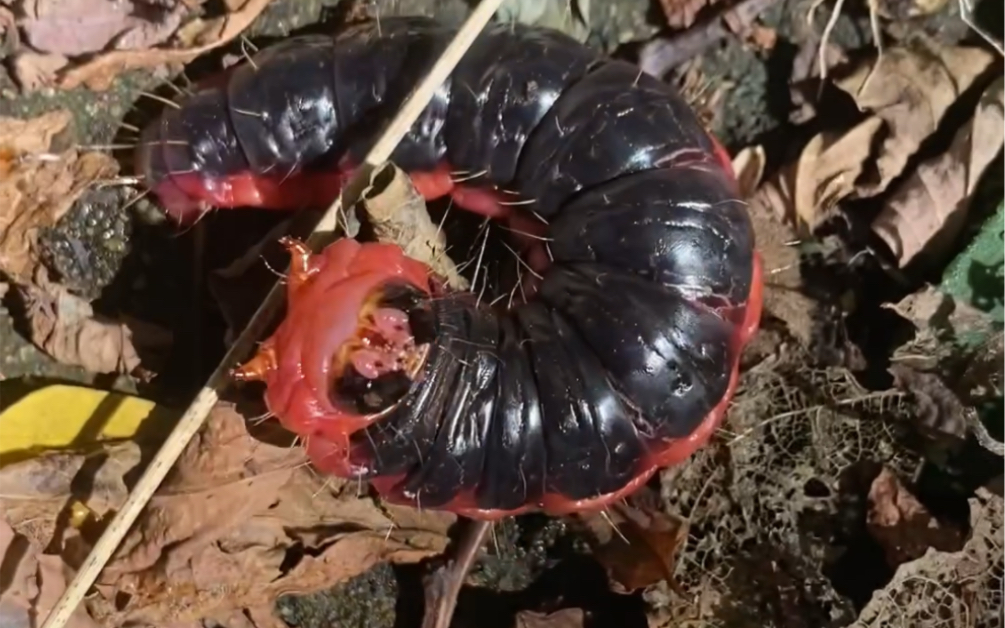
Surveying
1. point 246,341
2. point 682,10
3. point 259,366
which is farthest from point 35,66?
point 682,10

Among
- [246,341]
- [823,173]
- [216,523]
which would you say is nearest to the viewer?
[246,341]

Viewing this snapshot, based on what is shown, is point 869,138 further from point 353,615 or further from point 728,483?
point 353,615

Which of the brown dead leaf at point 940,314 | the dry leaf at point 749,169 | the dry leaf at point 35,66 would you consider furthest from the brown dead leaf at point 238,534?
the brown dead leaf at point 940,314

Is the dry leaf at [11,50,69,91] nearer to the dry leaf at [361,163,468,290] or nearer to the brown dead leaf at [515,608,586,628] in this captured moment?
the dry leaf at [361,163,468,290]

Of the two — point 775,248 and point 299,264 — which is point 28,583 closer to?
point 299,264

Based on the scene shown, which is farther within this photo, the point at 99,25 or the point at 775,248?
the point at 775,248
